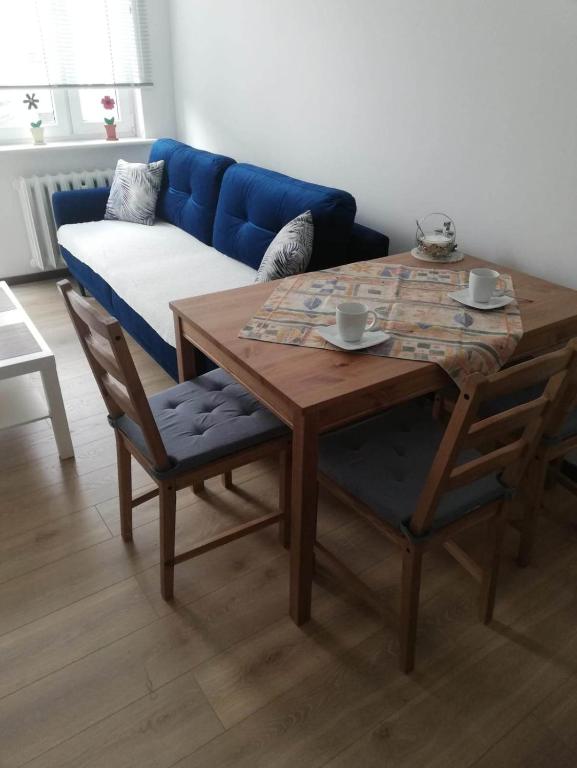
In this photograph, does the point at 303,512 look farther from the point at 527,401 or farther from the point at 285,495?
the point at 527,401

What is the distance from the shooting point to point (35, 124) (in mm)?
3688

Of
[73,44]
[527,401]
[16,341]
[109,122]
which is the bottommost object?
[16,341]

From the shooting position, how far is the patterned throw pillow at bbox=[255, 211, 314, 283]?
2.25 m

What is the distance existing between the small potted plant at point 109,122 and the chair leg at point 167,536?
127 inches

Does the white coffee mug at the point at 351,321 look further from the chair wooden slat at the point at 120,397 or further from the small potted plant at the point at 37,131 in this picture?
the small potted plant at the point at 37,131

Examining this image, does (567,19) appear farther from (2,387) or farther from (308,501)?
(2,387)

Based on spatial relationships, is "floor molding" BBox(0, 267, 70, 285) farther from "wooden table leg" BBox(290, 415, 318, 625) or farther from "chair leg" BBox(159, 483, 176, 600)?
"wooden table leg" BBox(290, 415, 318, 625)

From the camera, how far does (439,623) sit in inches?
63.1

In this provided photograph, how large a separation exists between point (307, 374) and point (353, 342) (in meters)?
0.19

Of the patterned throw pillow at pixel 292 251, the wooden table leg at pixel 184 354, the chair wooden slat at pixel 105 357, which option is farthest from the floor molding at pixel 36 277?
the chair wooden slat at pixel 105 357

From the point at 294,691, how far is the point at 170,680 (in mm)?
309

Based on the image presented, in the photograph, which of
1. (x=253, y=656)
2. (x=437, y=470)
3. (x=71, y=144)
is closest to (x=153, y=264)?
(x=71, y=144)

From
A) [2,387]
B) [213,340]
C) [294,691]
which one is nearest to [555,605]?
[294,691]

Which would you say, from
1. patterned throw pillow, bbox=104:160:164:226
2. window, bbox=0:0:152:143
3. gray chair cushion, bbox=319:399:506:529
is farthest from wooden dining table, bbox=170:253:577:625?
window, bbox=0:0:152:143
